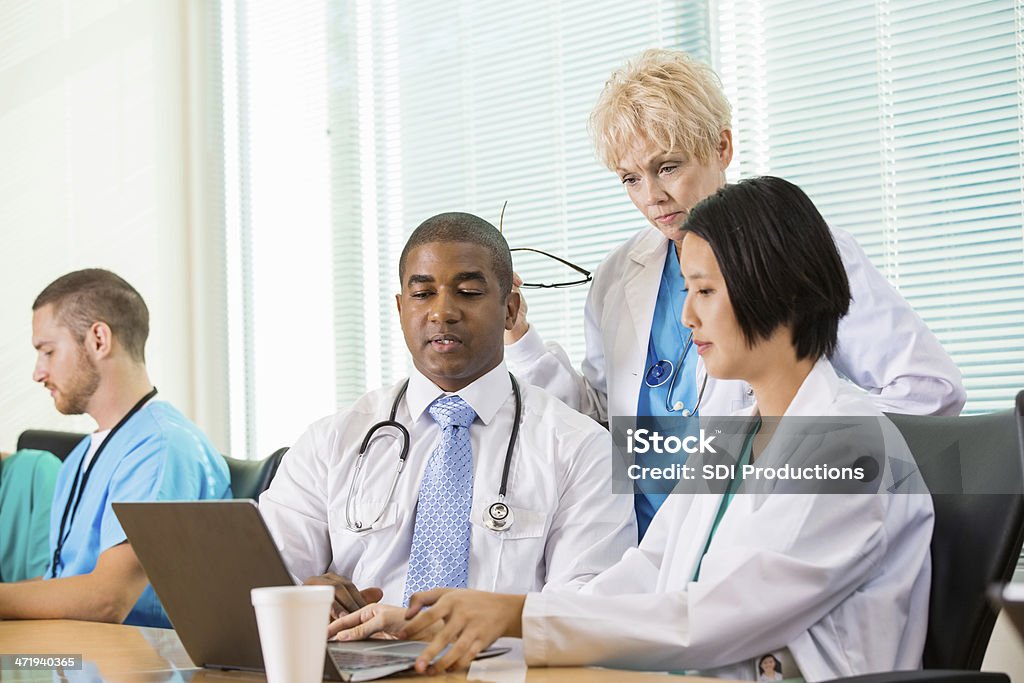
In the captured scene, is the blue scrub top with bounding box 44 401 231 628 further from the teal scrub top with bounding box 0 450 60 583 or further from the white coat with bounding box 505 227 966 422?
the white coat with bounding box 505 227 966 422

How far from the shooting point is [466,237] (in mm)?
2010

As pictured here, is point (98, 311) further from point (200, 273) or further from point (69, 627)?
point (200, 273)

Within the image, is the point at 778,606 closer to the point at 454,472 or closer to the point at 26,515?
the point at 454,472

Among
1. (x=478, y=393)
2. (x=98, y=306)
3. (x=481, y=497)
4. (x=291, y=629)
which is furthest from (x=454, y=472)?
(x=98, y=306)

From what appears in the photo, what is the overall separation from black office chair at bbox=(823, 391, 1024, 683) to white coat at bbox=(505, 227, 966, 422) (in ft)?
1.31

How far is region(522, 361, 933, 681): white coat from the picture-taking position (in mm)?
1198

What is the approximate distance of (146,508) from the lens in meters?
1.18

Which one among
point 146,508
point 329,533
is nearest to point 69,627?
point 329,533

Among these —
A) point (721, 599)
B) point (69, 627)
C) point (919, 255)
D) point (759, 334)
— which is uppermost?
point (919, 255)

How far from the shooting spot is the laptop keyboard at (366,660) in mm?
1164

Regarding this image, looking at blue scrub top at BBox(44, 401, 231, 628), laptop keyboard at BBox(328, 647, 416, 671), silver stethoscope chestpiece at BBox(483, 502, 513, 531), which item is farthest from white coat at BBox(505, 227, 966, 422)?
laptop keyboard at BBox(328, 647, 416, 671)

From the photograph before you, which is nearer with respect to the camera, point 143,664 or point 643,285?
point 143,664

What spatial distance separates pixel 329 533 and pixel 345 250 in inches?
76.0

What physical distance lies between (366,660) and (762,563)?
470 millimetres
